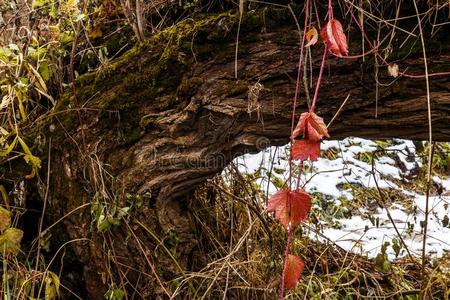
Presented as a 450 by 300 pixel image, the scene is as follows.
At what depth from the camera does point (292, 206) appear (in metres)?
1.30

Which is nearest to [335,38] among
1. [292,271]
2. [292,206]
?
[292,206]

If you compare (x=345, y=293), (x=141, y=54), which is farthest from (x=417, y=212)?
(x=141, y=54)

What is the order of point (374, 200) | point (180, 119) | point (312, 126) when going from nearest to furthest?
point (312, 126), point (180, 119), point (374, 200)

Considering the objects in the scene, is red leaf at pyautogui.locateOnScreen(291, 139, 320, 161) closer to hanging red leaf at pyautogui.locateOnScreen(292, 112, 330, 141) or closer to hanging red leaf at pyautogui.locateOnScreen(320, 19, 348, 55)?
hanging red leaf at pyautogui.locateOnScreen(292, 112, 330, 141)

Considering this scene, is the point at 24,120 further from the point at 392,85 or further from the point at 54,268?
the point at 392,85

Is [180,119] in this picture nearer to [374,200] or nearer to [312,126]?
[312,126]

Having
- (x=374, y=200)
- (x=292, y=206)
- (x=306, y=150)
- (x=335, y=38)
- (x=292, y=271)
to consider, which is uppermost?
(x=335, y=38)

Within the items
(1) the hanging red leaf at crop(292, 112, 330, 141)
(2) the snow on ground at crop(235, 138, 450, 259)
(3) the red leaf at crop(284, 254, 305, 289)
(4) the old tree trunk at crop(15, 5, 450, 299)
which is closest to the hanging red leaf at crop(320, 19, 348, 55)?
(1) the hanging red leaf at crop(292, 112, 330, 141)

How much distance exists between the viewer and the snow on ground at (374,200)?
2.76m

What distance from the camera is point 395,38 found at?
5.20 feet

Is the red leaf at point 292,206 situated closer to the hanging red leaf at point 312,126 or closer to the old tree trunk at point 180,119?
the hanging red leaf at point 312,126

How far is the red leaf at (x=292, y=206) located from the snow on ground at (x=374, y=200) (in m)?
0.93

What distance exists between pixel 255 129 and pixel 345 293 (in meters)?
1.03

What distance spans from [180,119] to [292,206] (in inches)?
27.3
